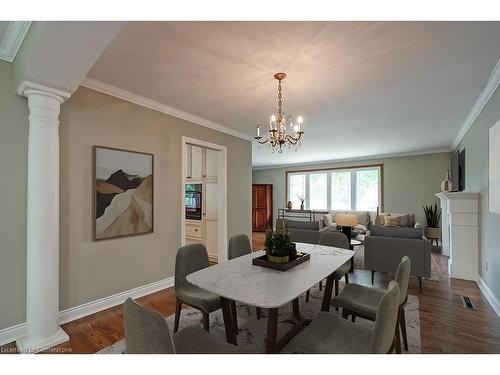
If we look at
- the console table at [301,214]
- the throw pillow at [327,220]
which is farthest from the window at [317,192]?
the throw pillow at [327,220]

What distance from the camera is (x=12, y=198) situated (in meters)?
2.08

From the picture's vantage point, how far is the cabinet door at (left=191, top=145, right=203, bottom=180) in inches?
193

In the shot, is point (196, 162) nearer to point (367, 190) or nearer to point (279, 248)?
point (279, 248)

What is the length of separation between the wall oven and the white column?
2.98 meters

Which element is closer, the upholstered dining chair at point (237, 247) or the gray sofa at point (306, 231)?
the upholstered dining chair at point (237, 247)

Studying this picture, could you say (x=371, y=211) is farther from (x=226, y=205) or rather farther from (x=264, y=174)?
(x=226, y=205)

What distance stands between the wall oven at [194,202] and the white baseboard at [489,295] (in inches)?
171

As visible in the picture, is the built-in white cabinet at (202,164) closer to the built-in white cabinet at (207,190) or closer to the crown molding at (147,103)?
the built-in white cabinet at (207,190)

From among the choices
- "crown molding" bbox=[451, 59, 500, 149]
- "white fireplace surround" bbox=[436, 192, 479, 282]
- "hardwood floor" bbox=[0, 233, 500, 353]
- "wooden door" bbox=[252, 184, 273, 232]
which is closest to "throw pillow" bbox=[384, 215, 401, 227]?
"white fireplace surround" bbox=[436, 192, 479, 282]

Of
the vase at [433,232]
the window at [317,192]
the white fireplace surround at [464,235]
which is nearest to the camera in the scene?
the white fireplace surround at [464,235]

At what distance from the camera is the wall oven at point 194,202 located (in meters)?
4.99

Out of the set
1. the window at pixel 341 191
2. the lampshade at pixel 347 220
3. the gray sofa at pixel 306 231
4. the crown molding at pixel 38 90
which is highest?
the crown molding at pixel 38 90

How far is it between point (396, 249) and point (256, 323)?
85.9 inches
